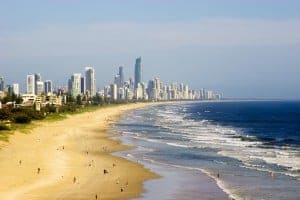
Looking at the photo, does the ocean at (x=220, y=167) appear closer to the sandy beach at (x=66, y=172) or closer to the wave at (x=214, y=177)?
the wave at (x=214, y=177)

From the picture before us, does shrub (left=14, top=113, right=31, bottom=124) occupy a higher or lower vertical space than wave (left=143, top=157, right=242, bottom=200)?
higher

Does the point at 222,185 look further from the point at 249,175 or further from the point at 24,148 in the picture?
the point at 24,148

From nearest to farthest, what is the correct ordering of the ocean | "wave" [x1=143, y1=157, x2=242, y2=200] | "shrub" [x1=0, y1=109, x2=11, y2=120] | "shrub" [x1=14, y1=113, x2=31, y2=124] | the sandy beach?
"wave" [x1=143, y1=157, x2=242, y2=200], the sandy beach, the ocean, "shrub" [x1=0, y1=109, x2=11, y2=120], "shrub" [x1=14, y1=113, x2=31, y2=124]

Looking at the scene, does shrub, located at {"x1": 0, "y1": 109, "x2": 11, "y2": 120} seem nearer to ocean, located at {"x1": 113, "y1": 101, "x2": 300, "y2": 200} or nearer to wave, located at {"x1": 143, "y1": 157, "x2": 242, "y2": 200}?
ocean, located at {"x1": 113, "y1": 101, "x2": 300, "y2": 200}

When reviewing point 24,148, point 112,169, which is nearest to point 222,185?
point 112,169

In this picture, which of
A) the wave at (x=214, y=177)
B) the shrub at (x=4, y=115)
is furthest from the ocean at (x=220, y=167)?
the shrub at (x=4, y=115)

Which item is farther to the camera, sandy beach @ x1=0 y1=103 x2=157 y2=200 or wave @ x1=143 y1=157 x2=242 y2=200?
sandy beach @ x1=0 y1=103 x2=157 y2=200

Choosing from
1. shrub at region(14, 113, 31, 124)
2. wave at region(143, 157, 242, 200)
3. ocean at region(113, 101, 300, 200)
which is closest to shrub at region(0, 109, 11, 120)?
shrub at region(14, 113, 31, 124)

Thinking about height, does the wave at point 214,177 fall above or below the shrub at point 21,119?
below
